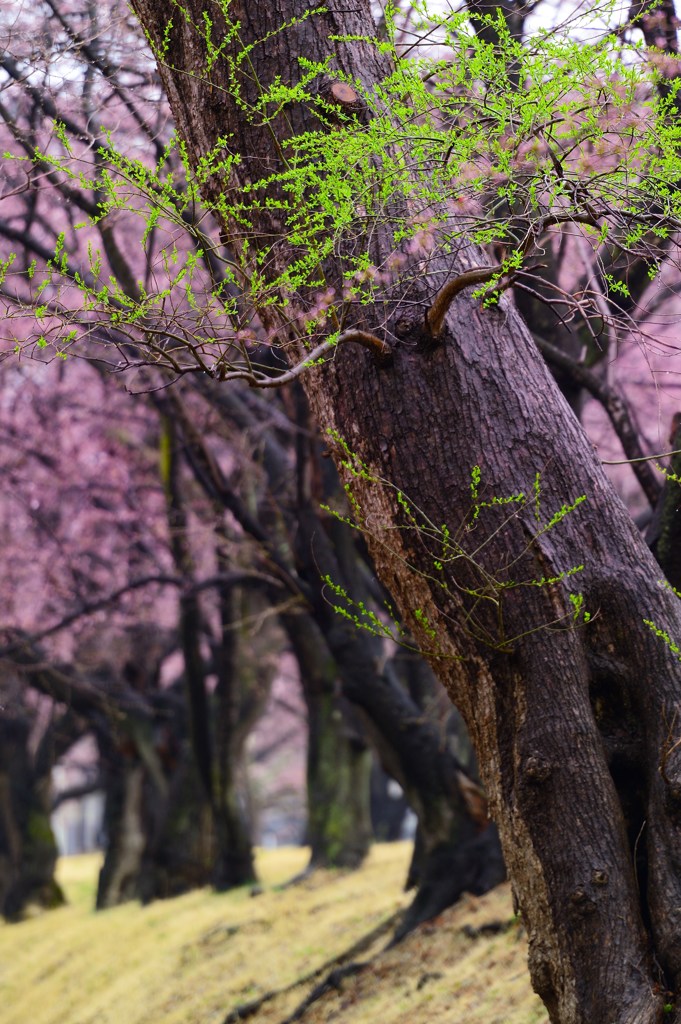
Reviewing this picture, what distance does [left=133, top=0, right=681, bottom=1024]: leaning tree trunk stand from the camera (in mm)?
3842

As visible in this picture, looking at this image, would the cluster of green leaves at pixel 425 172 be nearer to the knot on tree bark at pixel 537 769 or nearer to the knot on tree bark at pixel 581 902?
the knot on tree bark at pixel 537 769

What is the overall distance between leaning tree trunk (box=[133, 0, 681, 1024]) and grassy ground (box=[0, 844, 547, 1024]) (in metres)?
1.83

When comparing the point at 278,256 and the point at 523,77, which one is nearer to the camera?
the point at 523,77

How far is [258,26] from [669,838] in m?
3.68

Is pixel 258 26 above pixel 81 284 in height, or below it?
above

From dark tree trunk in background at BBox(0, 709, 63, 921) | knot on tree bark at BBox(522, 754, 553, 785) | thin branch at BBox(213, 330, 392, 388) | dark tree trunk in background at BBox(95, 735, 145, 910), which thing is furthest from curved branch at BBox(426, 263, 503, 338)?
dark tree trunk in background at BBox(0, 709, 63, 921)

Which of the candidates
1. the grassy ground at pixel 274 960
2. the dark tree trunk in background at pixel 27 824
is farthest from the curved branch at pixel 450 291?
the dark tree trunk in background at pixel 27 824

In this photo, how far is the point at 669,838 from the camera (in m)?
3.84

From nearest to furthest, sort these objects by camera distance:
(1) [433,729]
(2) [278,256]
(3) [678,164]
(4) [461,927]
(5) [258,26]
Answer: (3) [678,164], (2) [278,256], (5) [258,26], (4) [461,927], (1) [433,729]

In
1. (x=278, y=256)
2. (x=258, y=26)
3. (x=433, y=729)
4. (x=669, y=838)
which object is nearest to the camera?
(x=669, y=838)

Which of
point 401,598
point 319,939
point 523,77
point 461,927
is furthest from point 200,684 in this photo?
point 523,77

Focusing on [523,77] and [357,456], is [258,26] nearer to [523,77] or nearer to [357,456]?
[523,77]

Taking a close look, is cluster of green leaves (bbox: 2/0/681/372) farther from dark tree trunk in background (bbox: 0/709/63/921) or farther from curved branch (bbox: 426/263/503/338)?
dark tree trunk in background (bbox: 0/709/63/921)

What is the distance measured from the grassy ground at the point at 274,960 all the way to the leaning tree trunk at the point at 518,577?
1.83 metres
